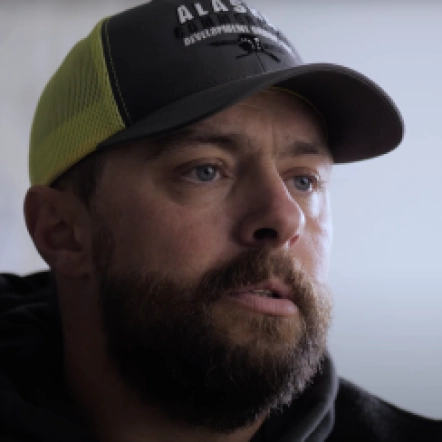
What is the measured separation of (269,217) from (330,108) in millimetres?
261

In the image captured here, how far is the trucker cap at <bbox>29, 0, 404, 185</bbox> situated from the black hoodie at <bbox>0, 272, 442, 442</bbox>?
27 centimetres

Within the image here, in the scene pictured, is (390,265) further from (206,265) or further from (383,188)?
(206,265)

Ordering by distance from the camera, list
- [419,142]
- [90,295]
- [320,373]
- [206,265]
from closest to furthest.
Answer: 1. [206,265]
2. [90,295]
3. [320,373]
4. [419,142]

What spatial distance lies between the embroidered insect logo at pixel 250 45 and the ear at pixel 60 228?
0.33 meters

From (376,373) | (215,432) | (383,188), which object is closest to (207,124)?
(215,432)

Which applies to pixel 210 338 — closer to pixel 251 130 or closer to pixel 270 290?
pixel 270 290

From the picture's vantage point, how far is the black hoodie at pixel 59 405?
32.9 inches

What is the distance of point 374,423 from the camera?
108 centimetres

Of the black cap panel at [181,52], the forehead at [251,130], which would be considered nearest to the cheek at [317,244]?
the forehead at [251,130]

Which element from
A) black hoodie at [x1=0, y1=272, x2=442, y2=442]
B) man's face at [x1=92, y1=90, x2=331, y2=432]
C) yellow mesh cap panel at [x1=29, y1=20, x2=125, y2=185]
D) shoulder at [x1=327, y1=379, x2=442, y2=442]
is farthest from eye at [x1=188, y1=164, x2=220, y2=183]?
shoulder at [x1=327, y1=379, x2=442, y2=442]

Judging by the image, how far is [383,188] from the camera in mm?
1432

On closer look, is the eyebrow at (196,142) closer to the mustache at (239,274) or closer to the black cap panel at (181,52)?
the black cap panel at (181,52)

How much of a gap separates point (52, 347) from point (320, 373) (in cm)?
46

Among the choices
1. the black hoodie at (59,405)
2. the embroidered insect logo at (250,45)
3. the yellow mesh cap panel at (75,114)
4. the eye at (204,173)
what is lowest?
the black hoodie at (59,405)
